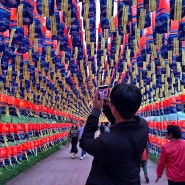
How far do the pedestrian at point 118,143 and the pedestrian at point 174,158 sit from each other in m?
2.69

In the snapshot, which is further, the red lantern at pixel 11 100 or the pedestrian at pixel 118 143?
the red lantern at pixel 11 100

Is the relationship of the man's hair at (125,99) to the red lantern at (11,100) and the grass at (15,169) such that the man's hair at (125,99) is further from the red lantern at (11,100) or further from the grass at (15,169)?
the red lantern at (11,100)

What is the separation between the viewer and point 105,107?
3.09 m

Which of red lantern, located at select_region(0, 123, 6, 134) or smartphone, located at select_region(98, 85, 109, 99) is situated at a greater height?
smartphone, located at select_region(98, 85, 109, 99)

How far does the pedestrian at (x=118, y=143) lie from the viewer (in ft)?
8.95

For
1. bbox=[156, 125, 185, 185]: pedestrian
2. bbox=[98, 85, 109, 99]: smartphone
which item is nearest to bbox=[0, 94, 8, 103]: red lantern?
bbox=[156, 125, 185, 185]: pedestrian

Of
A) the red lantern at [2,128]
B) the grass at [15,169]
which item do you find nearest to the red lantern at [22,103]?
the grass at [15,169]

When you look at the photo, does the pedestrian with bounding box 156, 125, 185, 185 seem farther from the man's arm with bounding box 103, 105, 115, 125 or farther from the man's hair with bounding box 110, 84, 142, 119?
the man's hair with bounding box 110, 84, 142, 119

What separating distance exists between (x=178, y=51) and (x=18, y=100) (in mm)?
7100

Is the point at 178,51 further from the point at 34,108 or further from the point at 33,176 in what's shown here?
the point at 34,108

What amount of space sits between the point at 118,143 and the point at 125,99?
296 mm

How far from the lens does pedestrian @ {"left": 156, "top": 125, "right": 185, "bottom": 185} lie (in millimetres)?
5395

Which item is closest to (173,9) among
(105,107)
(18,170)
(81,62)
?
(105,107)

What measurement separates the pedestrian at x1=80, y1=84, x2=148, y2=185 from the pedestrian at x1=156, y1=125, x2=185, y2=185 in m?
2.69
